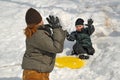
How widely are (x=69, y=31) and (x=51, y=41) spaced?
4.79 metres

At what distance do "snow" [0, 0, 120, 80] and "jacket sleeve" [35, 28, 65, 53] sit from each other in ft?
7.39

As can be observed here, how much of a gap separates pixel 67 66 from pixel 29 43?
270cm

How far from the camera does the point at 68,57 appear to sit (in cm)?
812

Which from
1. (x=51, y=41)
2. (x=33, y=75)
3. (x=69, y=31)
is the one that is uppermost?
(x=51, y=41)

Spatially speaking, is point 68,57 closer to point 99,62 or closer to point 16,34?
point 99,62

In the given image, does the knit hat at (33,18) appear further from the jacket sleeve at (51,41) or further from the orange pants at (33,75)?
the orange pants at (33,75)

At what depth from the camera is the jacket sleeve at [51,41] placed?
16.1 ft

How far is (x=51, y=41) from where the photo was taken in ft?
16.2

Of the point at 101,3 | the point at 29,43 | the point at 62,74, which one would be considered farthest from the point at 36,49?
the point at 101,3

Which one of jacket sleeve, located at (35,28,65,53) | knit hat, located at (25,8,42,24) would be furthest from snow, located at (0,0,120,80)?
knit hat, located at (25,8,42,24)

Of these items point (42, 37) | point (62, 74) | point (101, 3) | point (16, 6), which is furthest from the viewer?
point (16, 6)

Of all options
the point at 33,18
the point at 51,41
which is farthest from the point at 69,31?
the point at 51,41

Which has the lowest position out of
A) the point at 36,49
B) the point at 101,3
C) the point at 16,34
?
the point at 16,34

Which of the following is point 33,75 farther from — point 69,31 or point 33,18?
point 69,31
